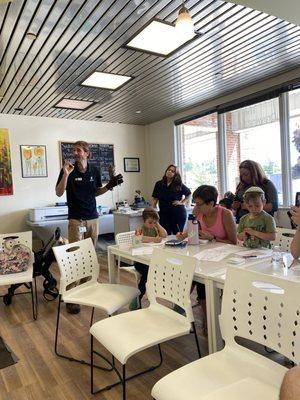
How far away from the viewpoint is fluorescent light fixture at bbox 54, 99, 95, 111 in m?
5.06

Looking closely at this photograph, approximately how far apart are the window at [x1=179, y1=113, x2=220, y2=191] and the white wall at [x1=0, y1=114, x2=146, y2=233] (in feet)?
4.46

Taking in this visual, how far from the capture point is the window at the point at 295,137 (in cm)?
420

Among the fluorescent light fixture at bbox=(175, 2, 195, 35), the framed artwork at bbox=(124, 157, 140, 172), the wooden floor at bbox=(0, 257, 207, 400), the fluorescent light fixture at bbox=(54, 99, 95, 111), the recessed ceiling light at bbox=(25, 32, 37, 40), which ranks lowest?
the wooden floor at bbox=(0, 257, 207, 400)

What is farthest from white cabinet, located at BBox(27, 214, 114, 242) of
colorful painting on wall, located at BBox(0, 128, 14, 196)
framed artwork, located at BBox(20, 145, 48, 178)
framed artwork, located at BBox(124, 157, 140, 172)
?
framed artwork, located at BBox(124, 157, 140, 172)

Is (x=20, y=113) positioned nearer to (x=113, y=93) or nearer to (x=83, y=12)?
(x=113, y=93)

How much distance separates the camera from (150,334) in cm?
159

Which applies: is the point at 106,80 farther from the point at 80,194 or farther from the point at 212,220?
the point at 212,220

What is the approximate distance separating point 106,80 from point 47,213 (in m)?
2.71

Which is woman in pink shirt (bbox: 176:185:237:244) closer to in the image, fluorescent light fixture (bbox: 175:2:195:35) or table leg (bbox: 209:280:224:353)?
table leg (bbox: 209:280:224:353)

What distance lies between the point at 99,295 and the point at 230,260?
3.12 ft

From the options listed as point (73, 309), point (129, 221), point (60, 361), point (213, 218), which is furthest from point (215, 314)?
point (129, 221)

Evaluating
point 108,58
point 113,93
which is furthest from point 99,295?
point 113,93

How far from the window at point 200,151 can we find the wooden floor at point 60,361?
3261 mm

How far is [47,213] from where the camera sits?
18.5 feet
